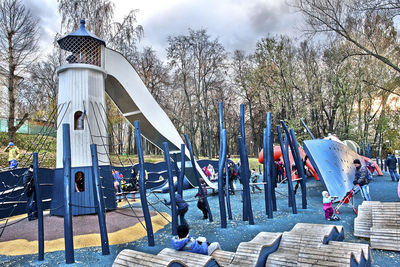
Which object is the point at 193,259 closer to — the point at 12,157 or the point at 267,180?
the point at 267,180

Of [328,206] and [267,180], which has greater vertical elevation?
[267,180]

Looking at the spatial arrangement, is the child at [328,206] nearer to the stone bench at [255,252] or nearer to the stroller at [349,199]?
the stroller at [349,199]

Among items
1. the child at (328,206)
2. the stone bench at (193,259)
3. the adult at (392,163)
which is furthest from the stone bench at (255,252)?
the adult at (392,163)

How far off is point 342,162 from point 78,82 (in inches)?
432

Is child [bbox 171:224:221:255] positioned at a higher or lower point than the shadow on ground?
higher

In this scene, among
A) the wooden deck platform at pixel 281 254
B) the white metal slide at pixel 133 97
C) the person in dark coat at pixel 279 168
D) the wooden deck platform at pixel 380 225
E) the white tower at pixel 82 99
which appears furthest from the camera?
the person in dark coat at pixel 279 168

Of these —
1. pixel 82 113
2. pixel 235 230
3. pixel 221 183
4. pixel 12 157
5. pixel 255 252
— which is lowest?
pixel 235 230

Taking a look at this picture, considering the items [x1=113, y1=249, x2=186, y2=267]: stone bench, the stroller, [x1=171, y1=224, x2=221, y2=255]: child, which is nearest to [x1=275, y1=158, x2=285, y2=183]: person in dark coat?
the stroller

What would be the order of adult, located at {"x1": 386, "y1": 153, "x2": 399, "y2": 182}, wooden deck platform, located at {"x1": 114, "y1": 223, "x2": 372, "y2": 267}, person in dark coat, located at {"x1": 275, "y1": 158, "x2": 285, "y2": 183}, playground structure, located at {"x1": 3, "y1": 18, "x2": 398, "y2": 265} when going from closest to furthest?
wooden deck platform, located at {"x1": 114, "y1": 223, "x2": 372, "y2": 267}, playground structure, located at {"x1": 3, "y1": 18, "x2": 398, "y2": 265}, adult, located at {"x1": 386, "y1": 153, "x2": 399, "y2": 182}, person in dark coat, located at {"x1": 275, "y1": 158, "x2": 285, "y2": 183}

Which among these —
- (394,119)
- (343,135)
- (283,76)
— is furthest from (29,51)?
(394,119)

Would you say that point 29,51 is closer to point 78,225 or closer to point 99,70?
point 99,70

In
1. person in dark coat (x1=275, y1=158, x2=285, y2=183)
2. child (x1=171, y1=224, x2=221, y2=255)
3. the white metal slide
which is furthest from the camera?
person in dark coat (x1=275, y1=158, x2=285, y2=183)

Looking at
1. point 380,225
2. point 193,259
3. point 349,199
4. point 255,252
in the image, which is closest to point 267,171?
point 349,199

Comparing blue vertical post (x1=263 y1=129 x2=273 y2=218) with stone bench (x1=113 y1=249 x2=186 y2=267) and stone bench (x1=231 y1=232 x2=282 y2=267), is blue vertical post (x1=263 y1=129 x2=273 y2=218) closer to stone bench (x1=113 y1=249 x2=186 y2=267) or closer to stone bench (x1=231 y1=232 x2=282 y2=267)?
stone bench (x1=231 y1=232 x2=282 y2=267)
